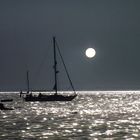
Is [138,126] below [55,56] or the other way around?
below

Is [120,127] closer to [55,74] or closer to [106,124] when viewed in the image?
[106,124]

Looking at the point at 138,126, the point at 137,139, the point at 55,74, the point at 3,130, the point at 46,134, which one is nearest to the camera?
the point at 137,139

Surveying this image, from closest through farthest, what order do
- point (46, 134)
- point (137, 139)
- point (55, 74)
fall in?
point (137, 139) → point (46, 134) → point (55, 74)

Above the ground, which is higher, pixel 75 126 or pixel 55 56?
pixel 55 56

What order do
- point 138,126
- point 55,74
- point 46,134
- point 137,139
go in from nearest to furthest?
point 137,139 → point 46,134 → point 138,126 → point 55,74

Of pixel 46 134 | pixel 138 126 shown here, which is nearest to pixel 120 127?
pixel 138 126

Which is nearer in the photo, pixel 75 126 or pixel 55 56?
pixel 75 126

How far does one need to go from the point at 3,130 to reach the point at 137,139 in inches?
848

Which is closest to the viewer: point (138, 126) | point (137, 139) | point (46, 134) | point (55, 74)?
point (137, 139)

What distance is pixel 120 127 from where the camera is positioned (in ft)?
273

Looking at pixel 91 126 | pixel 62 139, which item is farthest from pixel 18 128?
pixel 62 139

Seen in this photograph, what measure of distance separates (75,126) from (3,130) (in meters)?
11.7

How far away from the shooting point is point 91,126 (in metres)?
85.8

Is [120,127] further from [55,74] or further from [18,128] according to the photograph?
[55,74]
